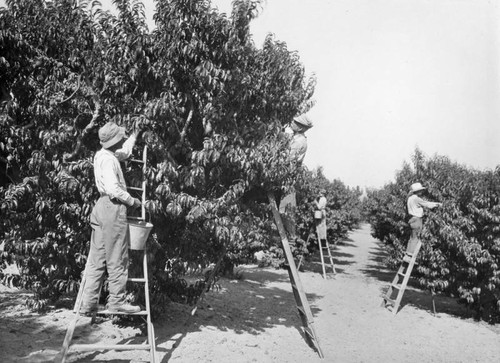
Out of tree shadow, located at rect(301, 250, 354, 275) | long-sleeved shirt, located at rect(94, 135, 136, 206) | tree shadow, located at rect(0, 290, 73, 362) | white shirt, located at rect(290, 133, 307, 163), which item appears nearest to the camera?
long-sleeved shirt, located at rect(94, 135, 136, 206)

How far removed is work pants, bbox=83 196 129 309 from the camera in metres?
4.48

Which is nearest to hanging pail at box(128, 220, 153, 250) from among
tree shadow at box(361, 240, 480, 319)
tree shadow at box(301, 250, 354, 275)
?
tree shadow at box(361, 240, 480, 319)

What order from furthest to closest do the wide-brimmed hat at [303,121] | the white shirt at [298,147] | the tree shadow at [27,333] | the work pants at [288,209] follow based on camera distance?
Result: 1. the work pants at [288,209]
2. the wide-brimmed hat at [303,121]
3. the white shirt at [298,147]
4. the tree shadow at [27,333]

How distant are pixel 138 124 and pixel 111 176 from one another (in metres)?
0.95

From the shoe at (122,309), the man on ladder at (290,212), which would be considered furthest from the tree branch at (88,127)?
the man on ladder at (290,212)

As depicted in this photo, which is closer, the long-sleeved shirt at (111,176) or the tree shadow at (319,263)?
the long-sleeved shirt at (111,176)

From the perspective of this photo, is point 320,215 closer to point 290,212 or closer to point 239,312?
point 239,312

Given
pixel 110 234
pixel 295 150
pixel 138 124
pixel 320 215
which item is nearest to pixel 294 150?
pixel 295 150

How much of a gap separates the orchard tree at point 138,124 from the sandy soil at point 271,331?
78 centimetres

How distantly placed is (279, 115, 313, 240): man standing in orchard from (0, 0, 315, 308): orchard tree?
23 cm

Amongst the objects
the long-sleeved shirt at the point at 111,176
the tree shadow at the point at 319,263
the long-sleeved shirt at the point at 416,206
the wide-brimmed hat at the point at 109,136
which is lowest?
the tree shadow at the point at 319,263

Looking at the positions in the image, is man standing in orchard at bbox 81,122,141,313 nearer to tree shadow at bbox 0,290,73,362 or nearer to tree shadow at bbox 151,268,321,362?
tree shadow at bbox 0,290,73,362

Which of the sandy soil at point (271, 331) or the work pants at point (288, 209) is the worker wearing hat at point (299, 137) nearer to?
the work pants at point (288, 209)

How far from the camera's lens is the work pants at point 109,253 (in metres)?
4.48
